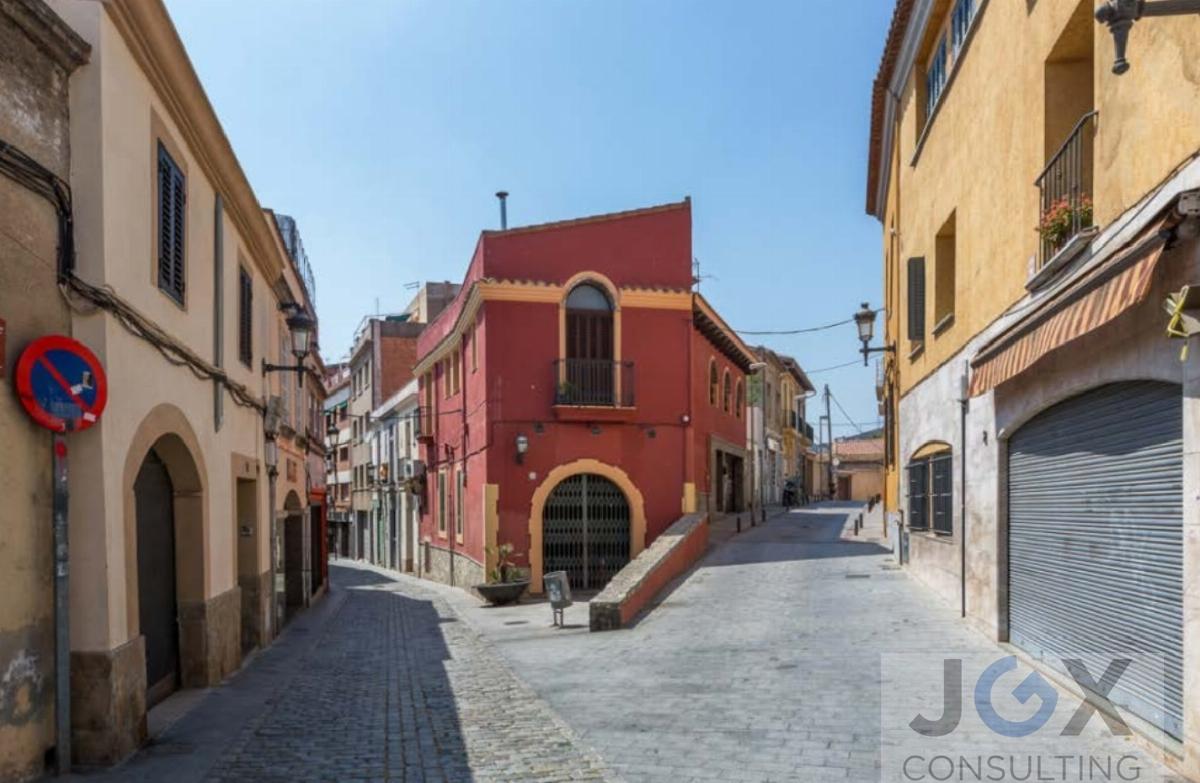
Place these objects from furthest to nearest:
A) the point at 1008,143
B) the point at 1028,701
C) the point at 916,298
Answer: the point at 916,298
the point at 1008,143
the point at 1028,701

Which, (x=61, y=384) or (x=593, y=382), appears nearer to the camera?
(x=61, y=384)

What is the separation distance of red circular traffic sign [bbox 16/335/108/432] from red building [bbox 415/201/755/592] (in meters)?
13.2

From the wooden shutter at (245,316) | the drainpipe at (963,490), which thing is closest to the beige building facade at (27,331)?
the wooden shutter at (245,316)

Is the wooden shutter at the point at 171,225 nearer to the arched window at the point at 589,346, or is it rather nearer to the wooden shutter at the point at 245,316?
the wooden shutter at the point at 245,316

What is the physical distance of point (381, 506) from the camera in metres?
39.0

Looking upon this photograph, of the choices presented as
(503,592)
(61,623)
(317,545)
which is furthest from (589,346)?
(61,623)

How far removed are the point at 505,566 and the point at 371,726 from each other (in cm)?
1078

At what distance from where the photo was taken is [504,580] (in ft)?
61.3

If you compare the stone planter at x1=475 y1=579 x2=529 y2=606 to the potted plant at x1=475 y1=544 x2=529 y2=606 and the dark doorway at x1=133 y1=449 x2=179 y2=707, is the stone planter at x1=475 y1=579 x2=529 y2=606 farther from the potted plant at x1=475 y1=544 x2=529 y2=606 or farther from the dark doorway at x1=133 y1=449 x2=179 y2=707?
the dark doorway at x1=133 y1=449 x2=179 y2=707

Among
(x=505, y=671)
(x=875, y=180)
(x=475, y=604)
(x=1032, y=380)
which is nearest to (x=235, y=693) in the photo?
(x=505, y=671)

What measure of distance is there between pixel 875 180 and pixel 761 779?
57.5ft

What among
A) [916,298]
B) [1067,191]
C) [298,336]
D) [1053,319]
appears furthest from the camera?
[916,298]

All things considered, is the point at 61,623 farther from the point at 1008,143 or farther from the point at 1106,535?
the point at 1008,143

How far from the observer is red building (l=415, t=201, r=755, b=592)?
19.5m
